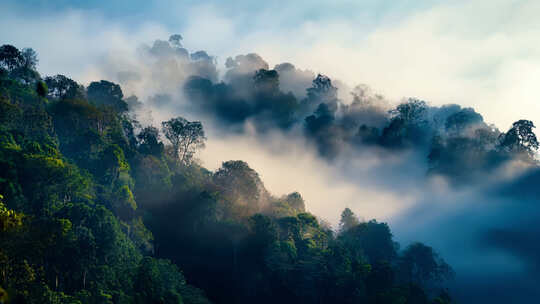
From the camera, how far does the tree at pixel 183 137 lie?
238 feet

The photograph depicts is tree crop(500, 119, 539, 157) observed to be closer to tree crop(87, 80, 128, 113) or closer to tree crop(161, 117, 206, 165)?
tree crop(161, 117, 206, 165)

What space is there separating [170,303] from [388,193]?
7181cm

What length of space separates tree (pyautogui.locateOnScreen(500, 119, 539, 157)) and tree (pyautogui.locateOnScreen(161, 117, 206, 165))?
63434 millimetres

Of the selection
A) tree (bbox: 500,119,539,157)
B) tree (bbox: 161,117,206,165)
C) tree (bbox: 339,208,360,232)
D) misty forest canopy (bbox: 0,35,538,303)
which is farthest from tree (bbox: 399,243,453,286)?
tree (bbox: 161,117,206,165)

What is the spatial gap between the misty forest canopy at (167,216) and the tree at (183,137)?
22 cm

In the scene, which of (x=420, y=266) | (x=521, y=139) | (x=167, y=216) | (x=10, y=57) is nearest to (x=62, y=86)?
(x=10, y=57)

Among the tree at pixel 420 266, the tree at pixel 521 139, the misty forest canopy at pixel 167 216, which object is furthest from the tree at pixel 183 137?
the tree at pixel 521 139

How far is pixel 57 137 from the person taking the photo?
54938mm

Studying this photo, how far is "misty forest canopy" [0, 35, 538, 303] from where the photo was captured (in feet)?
115

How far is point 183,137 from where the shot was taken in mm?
73438

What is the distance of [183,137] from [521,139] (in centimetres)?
6933

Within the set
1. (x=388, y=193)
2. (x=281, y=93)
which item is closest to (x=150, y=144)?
(x=281, y=93)

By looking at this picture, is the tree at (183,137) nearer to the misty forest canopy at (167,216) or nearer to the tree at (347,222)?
the misty forest canopy at (167,216)

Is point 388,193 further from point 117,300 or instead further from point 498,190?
point 117,300
